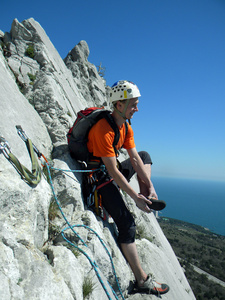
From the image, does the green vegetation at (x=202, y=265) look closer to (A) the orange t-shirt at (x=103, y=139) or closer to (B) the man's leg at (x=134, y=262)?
(B) the man's leg at (x=134, y=262)

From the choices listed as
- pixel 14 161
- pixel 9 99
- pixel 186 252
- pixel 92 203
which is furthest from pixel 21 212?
pixel 186 252

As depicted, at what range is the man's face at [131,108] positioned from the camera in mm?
4982

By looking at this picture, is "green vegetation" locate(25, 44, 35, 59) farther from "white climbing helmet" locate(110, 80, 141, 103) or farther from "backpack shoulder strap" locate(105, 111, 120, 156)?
"backpack shoulder strap" locate(105, 111, 120, 156)

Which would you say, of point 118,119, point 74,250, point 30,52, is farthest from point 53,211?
point 30,52

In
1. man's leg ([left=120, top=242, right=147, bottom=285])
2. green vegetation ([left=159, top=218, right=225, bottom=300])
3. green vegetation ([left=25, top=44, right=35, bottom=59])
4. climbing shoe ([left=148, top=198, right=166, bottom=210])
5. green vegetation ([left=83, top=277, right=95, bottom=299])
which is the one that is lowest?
green vegetation ([left=159, top=218, right=225, bottom=300])

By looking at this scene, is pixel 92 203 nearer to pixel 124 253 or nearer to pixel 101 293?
pixel 124 253

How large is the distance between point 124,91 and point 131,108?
0.44 m

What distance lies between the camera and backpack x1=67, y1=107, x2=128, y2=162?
4.99 metres

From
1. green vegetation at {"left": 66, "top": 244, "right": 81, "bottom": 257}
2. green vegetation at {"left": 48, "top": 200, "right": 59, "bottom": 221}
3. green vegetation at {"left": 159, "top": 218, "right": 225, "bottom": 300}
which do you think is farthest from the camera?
green vegetation at {"left": 159, "top": 218, "right": 225, "bottom": 300}

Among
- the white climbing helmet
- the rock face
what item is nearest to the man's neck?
the white climbing helmet

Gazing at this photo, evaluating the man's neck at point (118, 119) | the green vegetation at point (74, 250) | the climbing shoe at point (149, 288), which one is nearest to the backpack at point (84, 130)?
the man's neck at point (118, 119)

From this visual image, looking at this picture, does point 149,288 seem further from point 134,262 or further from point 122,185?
point 122,185

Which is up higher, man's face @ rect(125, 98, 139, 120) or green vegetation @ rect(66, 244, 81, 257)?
man's face @ rect(125, 98, 139, 120)

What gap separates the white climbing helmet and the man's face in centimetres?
12
